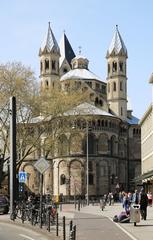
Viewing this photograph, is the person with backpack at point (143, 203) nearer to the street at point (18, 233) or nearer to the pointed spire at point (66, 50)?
the street at point (18, 233)

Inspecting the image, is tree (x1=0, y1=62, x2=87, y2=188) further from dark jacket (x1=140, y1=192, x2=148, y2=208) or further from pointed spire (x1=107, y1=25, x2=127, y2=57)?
pointed spire (x1=107, y1=25, x2=127, y2=57)

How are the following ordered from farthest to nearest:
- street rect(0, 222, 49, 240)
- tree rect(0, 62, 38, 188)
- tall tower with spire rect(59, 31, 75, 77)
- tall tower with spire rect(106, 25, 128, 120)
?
tall tower with spire rect(59, 31, 75, 77), tall tower with spire rect(106, 25, 128, 120), tree rect(0, 62, 38, 188), street rect(0, 222, 49, 240)

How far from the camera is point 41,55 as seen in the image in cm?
12088

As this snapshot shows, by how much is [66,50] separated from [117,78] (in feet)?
81.3

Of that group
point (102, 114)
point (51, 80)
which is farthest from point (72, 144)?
point (51, 80)

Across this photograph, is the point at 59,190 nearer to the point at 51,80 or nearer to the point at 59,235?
the point at 51,80

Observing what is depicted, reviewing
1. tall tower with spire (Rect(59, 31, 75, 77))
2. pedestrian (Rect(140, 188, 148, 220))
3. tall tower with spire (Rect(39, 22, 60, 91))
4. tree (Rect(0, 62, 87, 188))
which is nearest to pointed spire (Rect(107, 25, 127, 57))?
tall tower with spire (Rect(39, 22, 60, 91))

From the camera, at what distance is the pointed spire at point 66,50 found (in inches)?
5429

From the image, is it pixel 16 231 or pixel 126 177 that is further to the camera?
pixel 126 177

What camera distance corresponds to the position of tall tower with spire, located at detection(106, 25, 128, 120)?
393 ft

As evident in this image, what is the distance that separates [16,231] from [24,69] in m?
33.6

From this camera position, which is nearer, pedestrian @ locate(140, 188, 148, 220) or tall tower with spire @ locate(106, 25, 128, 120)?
pedestrian @ locate(140, 188, 148, 220)

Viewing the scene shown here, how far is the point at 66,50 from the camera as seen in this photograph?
462 ft

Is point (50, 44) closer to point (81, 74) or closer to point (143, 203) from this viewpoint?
point (81, 74)
